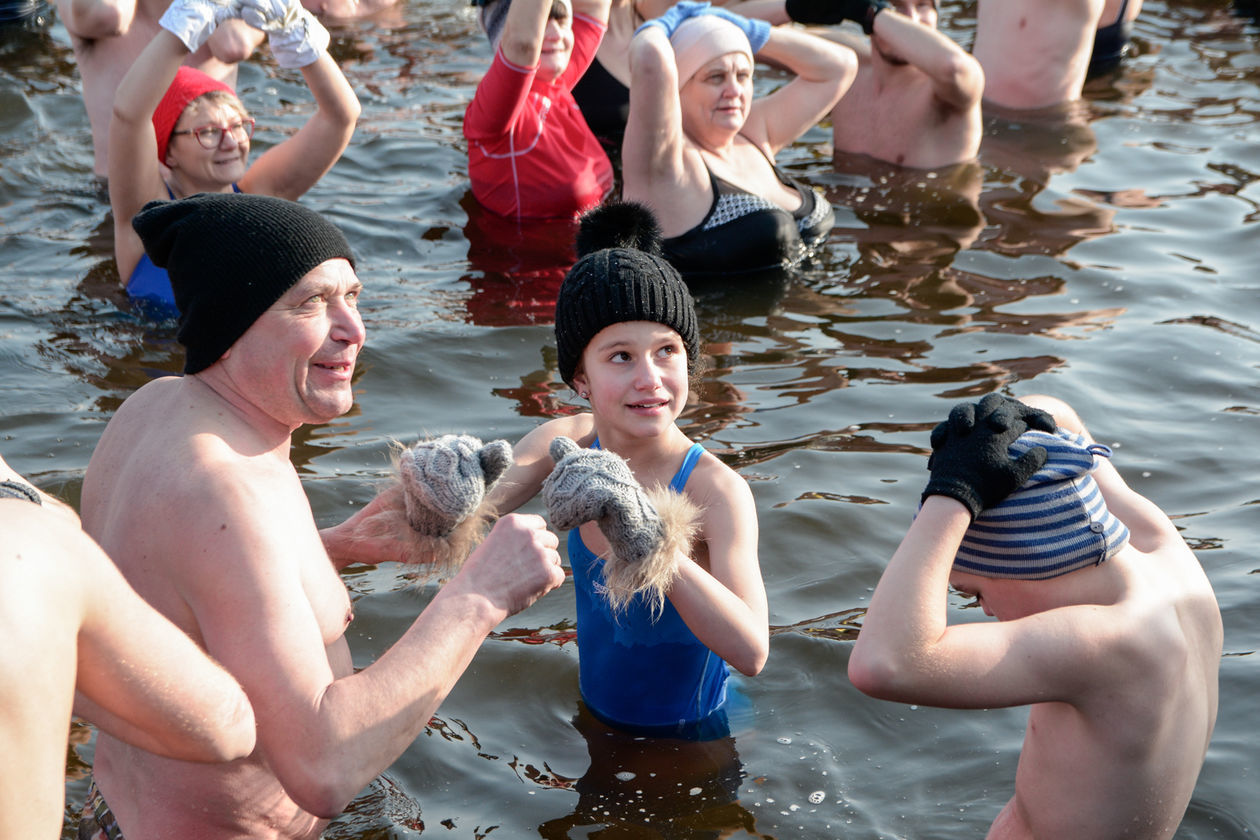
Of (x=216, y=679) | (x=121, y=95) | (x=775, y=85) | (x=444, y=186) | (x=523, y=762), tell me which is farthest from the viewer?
(x=775, y=85)

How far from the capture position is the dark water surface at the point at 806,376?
360 centimetres

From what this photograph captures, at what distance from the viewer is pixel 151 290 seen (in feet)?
19.9

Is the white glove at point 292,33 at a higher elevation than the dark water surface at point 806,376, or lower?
higher

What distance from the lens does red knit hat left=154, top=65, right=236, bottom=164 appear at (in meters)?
5.85

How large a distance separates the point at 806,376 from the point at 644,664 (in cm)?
256

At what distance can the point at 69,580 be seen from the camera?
178 centimetres

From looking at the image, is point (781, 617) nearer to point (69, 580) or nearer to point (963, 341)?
point (963, 341)

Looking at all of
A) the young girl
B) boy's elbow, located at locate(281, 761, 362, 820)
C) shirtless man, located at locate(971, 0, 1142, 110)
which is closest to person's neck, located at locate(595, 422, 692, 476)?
the young girl

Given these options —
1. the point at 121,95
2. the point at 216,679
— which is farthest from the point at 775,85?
the point at 216,679

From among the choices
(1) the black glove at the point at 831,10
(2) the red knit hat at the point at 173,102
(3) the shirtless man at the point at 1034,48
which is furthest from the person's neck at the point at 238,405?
(3) the shirtless man at the point at 1034,48

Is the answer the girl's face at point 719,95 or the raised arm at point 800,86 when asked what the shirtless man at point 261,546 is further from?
the raised arm at point 800,86

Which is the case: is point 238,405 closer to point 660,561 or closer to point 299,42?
point 660,561

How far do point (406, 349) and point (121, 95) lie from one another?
5.37 feet

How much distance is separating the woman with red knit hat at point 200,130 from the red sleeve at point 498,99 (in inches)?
44.7
